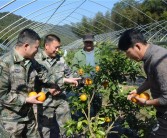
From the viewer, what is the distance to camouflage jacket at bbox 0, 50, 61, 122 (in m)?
3.61

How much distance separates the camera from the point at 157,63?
307cm

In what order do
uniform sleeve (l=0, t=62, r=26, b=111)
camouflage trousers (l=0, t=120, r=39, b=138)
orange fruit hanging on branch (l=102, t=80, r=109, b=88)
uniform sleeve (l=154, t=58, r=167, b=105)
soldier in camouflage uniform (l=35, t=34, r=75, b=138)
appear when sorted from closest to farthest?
uniform sleeve (l=154, t=58, r=167, b=105)
uniform sleeve (l=0, t=62, r=26, b=111)
camouflage trousers (l=0, t=120, r=39, b=138)
orange fruit hanging on branch (l=102, t=80, r=109, b=88)
soldier in camouflage uniform (l=35, t=34, r=75, b=138)

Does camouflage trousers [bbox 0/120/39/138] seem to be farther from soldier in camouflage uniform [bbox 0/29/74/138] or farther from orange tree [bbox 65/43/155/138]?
orange tree [bbox 65/43/155/138]

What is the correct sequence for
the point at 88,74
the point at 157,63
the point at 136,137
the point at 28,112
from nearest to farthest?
1. the point at 157,63
2. the point at 28,112
3. the point at 88,74
4. the point at 136,137

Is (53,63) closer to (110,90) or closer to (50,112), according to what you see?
(50,112)

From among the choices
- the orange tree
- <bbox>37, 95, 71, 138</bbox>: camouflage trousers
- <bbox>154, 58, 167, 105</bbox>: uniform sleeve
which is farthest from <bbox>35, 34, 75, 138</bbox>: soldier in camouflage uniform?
<bbox>154, 58, 167, 105</bbox>: uniform sleeve

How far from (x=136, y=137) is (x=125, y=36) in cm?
278

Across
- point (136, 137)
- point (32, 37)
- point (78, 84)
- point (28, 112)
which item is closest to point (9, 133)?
point (28, 112)

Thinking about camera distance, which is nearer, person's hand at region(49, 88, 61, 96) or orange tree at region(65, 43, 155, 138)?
orange tree at region(65, 43, 155, 138)

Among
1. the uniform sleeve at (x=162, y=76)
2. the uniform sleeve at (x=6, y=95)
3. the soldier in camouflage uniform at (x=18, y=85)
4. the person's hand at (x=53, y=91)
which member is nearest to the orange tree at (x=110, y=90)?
the person's hand at (x=53, y=91)

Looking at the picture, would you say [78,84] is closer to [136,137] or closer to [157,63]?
[136,137]

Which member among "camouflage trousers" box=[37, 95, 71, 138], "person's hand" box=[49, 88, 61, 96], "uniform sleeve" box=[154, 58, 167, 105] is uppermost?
"uniform sleeve" box=[154, 58, 167, 105]

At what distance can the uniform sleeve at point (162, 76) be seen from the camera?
9.93 feet

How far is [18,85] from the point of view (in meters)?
3.70
